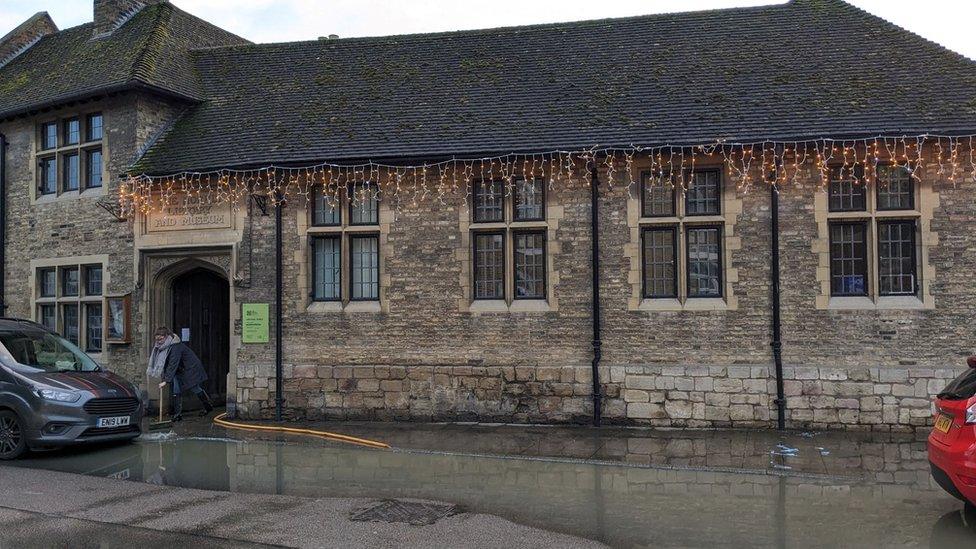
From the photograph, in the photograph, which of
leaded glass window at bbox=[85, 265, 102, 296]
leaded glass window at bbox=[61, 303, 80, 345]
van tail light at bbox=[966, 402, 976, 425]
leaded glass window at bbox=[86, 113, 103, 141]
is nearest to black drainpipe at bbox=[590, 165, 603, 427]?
van tail light at bbox=[966, 402, 976, 425]

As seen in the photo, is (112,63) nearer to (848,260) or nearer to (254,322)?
(254,322)

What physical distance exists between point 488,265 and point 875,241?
6160mm

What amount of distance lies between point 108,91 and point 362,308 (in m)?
6.49

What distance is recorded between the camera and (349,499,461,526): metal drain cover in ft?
23.8

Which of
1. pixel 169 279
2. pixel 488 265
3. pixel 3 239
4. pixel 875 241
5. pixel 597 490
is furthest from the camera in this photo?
pixel 3 239

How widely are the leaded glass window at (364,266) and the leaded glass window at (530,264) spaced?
8.34 feet

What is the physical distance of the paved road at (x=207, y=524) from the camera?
6.52m

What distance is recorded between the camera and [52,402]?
10.3 metres

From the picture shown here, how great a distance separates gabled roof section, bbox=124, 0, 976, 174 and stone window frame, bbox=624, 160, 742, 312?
2.97 feet

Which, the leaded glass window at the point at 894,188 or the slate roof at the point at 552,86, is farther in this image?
the slate roof at the point at 552,86

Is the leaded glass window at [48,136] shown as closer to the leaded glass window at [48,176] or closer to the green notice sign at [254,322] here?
the leaded glass window at [48,176]

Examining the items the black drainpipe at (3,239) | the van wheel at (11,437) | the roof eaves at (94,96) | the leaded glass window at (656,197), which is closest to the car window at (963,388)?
the leaded glass window at (656,197)

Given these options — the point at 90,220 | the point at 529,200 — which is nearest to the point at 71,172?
the point at 90,220

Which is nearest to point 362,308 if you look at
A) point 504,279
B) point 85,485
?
point 504,279
